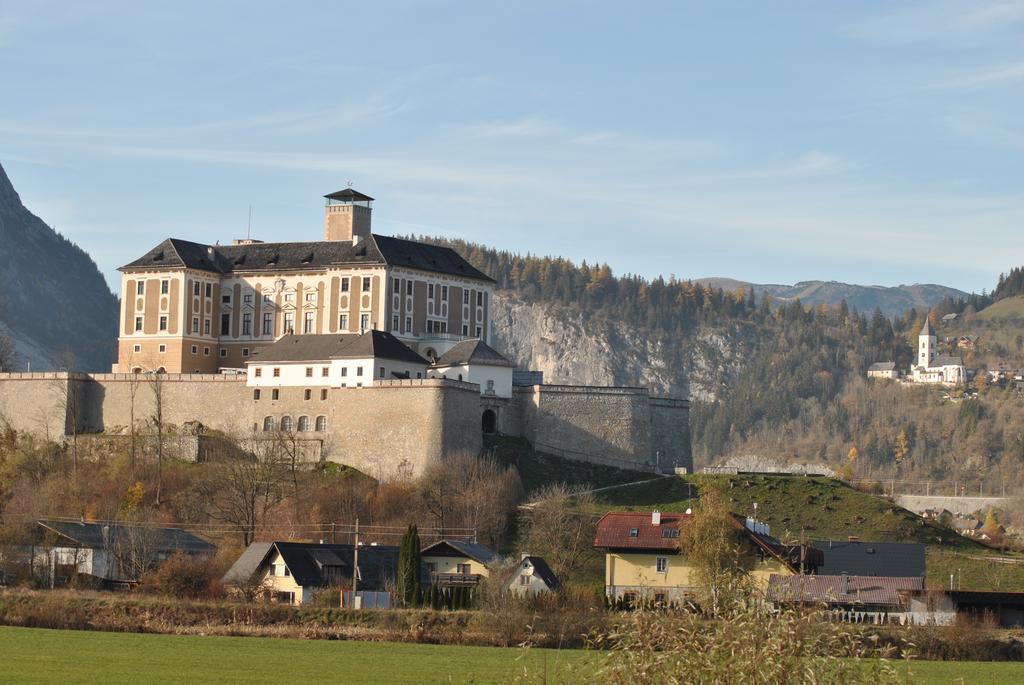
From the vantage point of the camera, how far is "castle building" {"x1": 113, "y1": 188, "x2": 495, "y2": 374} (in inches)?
3317

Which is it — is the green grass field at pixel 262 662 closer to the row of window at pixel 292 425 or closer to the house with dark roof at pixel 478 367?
the row of window at pixel 292 425

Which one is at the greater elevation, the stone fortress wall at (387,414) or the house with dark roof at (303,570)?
the stone fortress wall at (387,414)

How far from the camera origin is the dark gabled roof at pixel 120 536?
62.3m

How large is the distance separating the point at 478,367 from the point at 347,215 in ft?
57.5

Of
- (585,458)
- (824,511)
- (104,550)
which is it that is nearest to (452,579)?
(104,550)

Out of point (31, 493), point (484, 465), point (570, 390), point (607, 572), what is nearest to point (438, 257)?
point (570, 390)

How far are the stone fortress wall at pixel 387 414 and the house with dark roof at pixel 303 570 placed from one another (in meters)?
14.9

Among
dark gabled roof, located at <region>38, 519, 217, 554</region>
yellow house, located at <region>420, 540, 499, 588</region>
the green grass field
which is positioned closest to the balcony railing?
yellow house, located at <region>420, 540, 499, 588</region>

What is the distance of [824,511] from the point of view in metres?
75.2

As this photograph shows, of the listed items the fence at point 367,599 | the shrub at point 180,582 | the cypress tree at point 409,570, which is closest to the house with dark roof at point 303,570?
the shrub at point 180,582

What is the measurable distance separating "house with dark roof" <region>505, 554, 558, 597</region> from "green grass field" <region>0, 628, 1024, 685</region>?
1060 cm

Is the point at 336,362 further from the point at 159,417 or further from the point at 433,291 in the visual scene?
the point at 433,291

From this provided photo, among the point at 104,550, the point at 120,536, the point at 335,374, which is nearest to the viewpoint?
the point at 104,550

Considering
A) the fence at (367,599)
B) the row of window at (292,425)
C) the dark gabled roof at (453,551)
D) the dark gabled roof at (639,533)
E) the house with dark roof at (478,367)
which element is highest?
the house with dark roof at (478,367)
